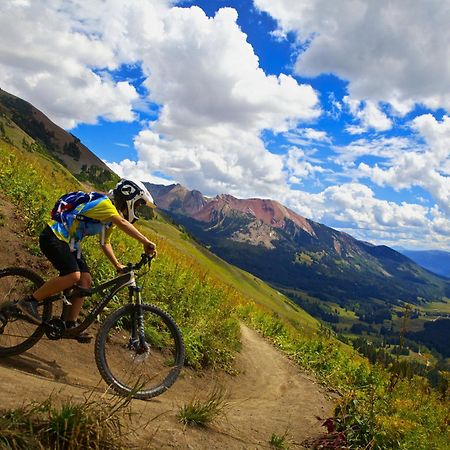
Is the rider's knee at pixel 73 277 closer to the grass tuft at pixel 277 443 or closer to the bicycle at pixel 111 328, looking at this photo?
the bicycle at pixel 111 328

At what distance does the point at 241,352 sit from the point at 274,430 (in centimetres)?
635

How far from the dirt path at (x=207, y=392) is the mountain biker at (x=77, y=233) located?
1.25 m

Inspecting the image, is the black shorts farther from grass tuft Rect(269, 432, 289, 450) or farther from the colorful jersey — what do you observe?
grass tuft Rect(269, 432, 289, 450)

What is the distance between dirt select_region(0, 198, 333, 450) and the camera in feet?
18.3

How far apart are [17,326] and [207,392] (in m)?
4.86

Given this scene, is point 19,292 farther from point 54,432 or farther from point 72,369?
point 54,432

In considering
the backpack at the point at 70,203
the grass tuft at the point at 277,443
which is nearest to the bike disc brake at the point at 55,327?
the backpack at the point at 70,203

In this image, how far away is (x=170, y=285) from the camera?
13664 millimetres

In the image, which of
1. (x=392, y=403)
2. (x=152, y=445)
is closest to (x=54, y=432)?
(x=152, y=445)

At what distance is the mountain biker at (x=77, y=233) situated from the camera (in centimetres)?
731

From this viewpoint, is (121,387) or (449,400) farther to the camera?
(449,400)

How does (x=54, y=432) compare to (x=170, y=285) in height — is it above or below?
below

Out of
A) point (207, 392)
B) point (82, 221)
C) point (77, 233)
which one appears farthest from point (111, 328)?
point (207, 392)

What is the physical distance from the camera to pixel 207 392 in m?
10.5
